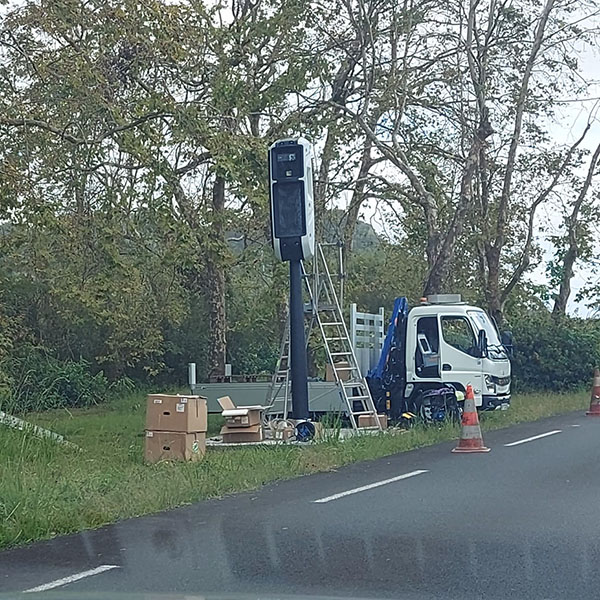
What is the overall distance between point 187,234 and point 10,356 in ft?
35.2

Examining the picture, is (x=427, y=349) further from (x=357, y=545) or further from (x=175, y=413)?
(x=357, y=545)

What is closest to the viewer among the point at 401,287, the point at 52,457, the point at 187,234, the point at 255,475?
the point at 255,475

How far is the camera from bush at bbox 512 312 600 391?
30.5m

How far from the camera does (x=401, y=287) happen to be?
3959cm

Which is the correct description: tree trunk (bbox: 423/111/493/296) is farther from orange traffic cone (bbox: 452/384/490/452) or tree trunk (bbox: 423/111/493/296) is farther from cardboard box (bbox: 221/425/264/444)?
cardboard box (bbox: 221/425/264/444)

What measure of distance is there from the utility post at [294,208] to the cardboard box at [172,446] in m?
3.12

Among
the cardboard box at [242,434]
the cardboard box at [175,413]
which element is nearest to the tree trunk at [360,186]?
the cardboard box at [242,434]

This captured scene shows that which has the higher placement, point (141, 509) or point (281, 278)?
point (281, 278)

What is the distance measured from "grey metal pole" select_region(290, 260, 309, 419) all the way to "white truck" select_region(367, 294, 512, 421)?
4112 millimetres

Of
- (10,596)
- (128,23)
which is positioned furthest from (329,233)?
(10,596)

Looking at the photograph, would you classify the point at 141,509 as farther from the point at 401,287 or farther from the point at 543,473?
the point at 401,287

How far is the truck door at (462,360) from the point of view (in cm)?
2078

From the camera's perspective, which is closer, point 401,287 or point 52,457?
point 52,457

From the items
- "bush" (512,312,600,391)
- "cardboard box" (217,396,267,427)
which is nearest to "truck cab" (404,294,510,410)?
"cardboard box" (217,396,267,427)
